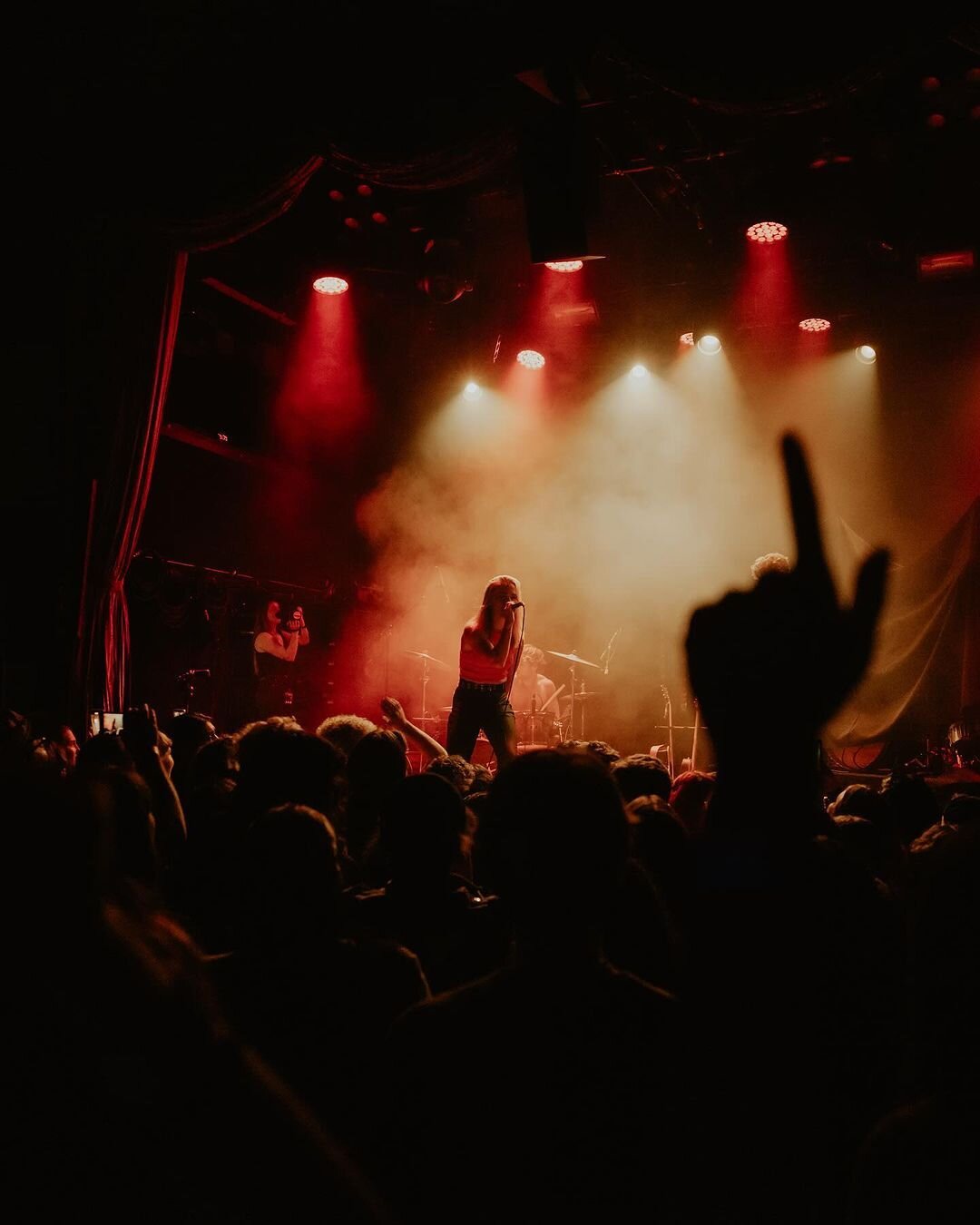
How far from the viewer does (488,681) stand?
693 cm

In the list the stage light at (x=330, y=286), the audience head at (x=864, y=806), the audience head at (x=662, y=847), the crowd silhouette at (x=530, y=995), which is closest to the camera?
the crowd silhouette at (x=530, y=995)

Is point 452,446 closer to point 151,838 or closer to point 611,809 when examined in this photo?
point 151,838

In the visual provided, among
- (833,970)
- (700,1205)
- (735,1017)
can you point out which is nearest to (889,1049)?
(833,970)

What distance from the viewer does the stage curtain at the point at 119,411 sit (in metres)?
7.40

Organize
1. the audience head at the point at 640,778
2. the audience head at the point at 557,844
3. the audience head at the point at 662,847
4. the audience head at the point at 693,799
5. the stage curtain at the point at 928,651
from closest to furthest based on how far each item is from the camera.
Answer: the audience head at the point at 557,844 < the audience head at the point at 662,847 < the audience head at the point at 640,778 < the audience head at the point at 693,799 < the stage curtain at the point at 928,651

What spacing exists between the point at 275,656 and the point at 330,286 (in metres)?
4.54

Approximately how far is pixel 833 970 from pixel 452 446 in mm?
12619

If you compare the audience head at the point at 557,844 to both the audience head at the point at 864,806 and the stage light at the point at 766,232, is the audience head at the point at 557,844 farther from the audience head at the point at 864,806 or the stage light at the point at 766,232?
the stage light at the point at 766,232

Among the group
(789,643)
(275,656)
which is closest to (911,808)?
(789,643)

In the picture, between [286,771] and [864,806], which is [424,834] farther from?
[864,806]

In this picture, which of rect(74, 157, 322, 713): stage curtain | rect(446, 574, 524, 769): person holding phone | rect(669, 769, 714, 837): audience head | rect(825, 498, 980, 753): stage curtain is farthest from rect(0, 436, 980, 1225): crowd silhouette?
rect(825, 498, 980, 753): stage curtain

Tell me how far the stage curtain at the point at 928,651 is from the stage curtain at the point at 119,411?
7522mm

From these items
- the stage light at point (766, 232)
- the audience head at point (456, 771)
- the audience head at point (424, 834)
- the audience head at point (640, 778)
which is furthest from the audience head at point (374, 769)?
the stage light at point (766, 232)

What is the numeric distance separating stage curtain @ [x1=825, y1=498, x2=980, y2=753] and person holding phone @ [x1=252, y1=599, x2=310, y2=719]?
21.5ft
